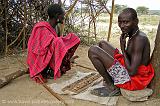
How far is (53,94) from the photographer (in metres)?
3.71

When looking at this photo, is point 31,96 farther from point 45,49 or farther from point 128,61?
point 128,61

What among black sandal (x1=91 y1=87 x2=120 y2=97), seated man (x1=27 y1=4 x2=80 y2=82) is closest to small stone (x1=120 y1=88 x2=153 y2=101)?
black sandal (x1=91 y1=87 x2=120 y2=97)

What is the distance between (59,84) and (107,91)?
78 cm

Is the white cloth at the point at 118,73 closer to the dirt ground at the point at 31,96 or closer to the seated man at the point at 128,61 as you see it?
the seated man at the point at 128,61

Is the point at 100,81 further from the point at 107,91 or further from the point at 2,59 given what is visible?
the point at 2,59

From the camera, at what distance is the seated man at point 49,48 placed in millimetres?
4117

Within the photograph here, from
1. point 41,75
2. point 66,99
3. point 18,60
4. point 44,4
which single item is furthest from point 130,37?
point 44,4

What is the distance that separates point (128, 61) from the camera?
3375mm

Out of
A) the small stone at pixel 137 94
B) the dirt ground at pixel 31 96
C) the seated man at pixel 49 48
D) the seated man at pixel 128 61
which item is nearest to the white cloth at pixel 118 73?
the seated man at pixel 128 61

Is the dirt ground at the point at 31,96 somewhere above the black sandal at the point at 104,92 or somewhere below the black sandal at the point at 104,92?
below

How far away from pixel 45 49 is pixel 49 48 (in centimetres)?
6

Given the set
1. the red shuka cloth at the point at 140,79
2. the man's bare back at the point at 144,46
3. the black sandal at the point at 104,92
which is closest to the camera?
the man's bare back at the point at 144,46

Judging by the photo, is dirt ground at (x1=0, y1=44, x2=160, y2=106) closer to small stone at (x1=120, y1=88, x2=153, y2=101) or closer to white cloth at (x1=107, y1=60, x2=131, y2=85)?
small stone at (x1=120, y1=88, x2=153, y2=101)

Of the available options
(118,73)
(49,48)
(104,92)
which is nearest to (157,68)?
(118,73)
